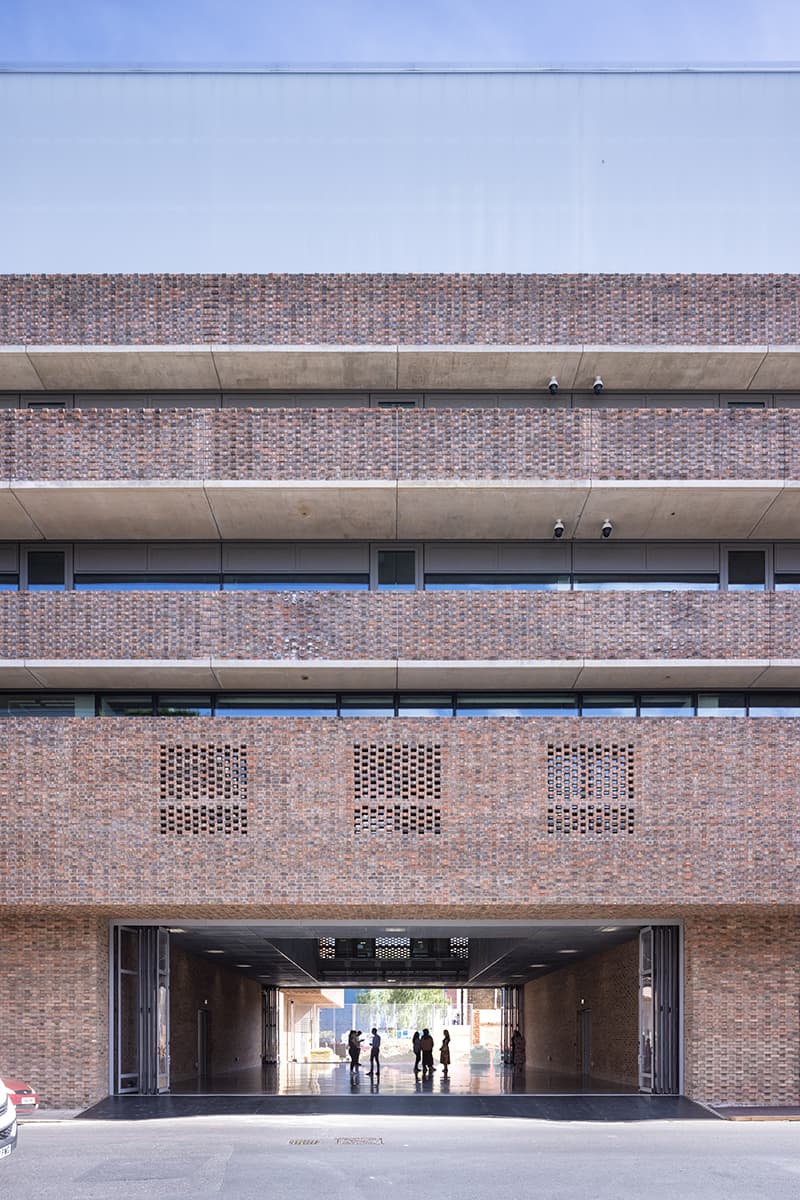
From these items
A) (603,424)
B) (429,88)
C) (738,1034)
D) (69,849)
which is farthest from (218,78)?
(738,1034)

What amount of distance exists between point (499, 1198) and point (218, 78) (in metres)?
21.3

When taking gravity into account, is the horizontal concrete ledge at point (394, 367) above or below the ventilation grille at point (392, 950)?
above

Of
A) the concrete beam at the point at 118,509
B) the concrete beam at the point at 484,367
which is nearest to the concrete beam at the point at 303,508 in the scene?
the concrete beam at the point at 118,509

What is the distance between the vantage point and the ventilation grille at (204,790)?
71.4ft

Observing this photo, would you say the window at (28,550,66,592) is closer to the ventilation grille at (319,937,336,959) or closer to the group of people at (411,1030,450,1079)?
the group of people at (411,1030,450,1079)

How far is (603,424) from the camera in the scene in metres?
23.1

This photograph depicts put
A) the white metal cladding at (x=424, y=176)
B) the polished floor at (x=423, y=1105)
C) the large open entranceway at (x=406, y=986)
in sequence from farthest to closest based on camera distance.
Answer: the white metal cladding at (x=424, y=176), the large open entranceway at (x=406, y=986), the polished floor at (x=423, y=1105)

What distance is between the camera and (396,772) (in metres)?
21.8

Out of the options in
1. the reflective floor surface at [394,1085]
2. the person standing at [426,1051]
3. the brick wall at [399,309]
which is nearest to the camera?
the brick wall at [399,309]

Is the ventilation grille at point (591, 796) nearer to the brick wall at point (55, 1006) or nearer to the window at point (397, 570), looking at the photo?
the window at point (397, 570)

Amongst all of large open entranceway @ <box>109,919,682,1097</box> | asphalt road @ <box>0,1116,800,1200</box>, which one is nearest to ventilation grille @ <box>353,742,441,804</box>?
large open entranceway @ <box>109,919,682,1097</box>

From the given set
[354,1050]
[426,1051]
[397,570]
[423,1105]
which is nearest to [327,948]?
[354,1050]

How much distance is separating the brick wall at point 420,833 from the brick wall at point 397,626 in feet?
4.73

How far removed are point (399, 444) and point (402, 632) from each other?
3299 millimetres
